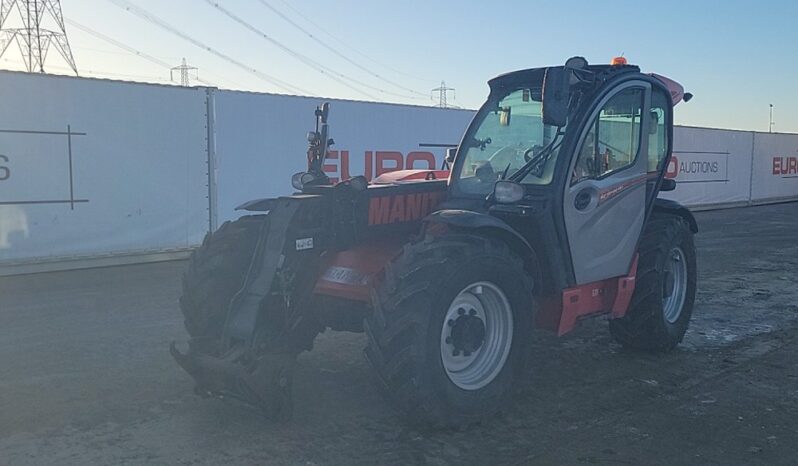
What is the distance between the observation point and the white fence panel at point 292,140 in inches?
485

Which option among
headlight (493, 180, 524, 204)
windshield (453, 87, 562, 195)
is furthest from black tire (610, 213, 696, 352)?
headlight (493, 180, 524, 204)

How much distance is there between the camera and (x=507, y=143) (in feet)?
18.9

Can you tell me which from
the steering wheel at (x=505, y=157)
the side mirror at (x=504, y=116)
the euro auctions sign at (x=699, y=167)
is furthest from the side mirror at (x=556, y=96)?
the euro auctions sign at (x=699, y=167)

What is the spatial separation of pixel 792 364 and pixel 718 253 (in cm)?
757

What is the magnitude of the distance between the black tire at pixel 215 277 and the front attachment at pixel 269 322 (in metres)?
0.09

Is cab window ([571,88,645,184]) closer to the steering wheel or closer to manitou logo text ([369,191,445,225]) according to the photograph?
the steering wheel

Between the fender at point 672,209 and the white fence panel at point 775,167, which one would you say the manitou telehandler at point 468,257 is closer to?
the fender at point 672,209

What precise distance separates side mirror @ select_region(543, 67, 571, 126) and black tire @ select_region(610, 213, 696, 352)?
211 centimetres

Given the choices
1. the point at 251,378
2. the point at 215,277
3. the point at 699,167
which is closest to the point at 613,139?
the point at 215,277

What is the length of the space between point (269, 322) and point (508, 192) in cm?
183

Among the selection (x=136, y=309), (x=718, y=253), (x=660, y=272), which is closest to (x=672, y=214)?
(x=660, y=272)

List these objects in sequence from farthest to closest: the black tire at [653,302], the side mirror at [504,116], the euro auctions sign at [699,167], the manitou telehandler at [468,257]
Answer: the euro auctions sign at [699,167] < the black tire at [653,302] < the side mirror at [504,116] < the manitou telehandler at [468,257]

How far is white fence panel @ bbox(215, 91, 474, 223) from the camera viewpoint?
40.4 feet

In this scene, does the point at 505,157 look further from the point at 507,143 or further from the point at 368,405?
the point at 368,405
